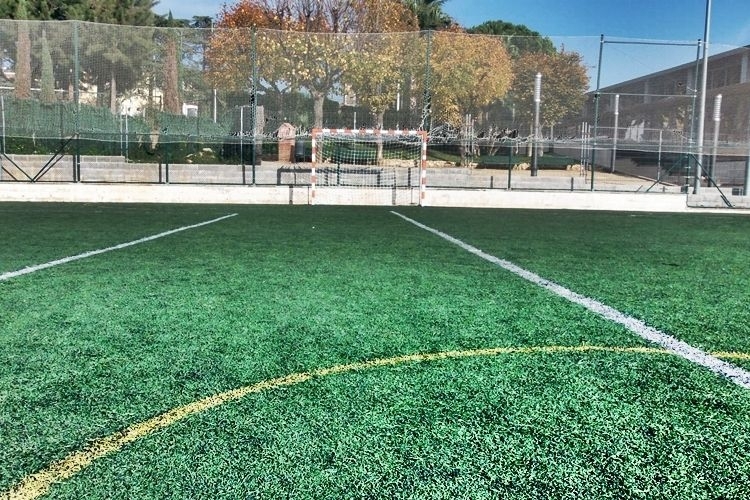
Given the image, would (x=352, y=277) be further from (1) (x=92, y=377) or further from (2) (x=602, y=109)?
(2) (x=602, y=109)

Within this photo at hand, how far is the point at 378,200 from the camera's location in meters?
16.1

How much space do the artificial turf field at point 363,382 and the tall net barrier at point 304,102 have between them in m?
10.4

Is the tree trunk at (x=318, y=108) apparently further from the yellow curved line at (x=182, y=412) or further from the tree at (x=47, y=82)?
the yellow curved line at (x=182, y=412)

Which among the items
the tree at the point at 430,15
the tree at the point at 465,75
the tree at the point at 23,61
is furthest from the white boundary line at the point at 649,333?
the tree at the point at 430,15

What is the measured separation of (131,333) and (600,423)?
2.57m

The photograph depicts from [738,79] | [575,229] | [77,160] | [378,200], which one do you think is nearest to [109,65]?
[77,160]

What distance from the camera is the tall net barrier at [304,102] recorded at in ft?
51.4

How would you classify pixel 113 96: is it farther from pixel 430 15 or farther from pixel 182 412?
pixel 430 15

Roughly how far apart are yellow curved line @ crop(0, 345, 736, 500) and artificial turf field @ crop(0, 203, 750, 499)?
0.01 meters

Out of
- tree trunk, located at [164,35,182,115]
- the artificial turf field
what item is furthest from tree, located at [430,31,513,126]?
the artificial turf field

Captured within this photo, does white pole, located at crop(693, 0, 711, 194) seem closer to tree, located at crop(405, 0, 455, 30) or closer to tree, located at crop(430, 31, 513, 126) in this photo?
tree, located at crop(430, 31, 513, 126)

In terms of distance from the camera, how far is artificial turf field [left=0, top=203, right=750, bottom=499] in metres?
1.95

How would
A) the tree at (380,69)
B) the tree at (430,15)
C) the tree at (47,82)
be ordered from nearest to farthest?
the tree at (47,82) → the tree at (380,69) → the tree at (430,15)

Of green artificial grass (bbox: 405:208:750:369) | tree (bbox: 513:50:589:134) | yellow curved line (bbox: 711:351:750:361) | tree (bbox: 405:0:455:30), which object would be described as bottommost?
green artificial grass (bbox: 405:208:750:369)
